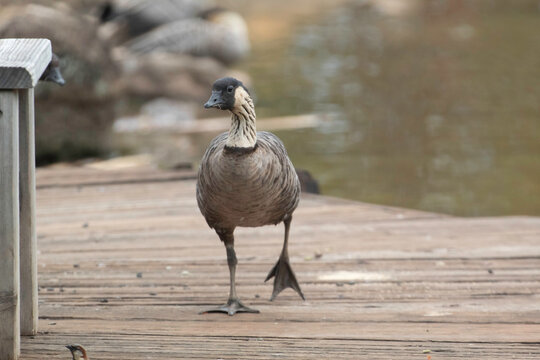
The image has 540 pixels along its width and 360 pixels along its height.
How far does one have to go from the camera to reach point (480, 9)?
2275 centimetres

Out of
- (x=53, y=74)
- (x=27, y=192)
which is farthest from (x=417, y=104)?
(x=27, y=192)

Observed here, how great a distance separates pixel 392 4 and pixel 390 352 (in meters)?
21.6

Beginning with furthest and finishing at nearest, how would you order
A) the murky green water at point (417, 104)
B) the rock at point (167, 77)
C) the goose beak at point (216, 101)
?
the rock at point (167, 77), the murky green water at point (417, 104), the goose beak at point (216, 101)

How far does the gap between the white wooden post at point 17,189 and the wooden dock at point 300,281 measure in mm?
227

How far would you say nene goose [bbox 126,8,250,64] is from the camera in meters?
16.2

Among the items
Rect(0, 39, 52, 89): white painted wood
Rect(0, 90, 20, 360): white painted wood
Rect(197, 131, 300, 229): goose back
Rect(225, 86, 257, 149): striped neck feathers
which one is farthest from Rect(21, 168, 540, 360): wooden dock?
Rect(0, 39, 52, 89): white painted wood

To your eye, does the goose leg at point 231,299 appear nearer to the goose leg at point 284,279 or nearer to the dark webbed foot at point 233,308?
the dark webbed foot at point 233,308

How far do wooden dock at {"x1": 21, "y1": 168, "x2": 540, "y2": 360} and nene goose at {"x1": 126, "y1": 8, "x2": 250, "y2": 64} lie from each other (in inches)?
386

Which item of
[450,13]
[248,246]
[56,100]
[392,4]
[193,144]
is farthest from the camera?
[392,4]

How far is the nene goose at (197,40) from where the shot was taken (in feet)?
53.1

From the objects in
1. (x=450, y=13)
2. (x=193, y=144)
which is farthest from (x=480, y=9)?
(x=193, y=144)

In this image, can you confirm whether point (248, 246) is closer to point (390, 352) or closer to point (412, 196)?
point (390, 352)

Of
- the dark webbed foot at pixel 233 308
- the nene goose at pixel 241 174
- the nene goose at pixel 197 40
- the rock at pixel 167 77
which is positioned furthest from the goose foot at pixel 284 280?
the nene goose at pixel 197 40

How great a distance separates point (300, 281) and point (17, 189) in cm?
190
